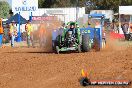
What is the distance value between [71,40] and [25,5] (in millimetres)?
A: 19498

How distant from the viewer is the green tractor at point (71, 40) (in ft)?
64.2

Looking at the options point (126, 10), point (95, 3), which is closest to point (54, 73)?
point (126, 10)

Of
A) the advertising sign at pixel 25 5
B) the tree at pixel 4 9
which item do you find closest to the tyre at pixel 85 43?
the advertising sign at pixel 25 5

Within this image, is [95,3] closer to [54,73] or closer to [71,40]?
[71,40]

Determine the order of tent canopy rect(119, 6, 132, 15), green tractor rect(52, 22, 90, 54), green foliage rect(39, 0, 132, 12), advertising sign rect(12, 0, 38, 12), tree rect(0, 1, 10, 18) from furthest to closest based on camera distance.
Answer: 1. green foliage rect(39, 0, 132, 12)
2. tree rect(0, 1, 10, 18)
3. tent canopy rect(119, 6, 132, 15)
4. advertising sign rect(12, 0, 38, 12)
5. green tractor rect(52, 22, 90, 54)

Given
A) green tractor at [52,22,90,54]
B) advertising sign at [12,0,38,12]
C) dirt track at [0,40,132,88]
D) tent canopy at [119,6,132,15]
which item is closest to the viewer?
dirt track at [0,40,132,88]

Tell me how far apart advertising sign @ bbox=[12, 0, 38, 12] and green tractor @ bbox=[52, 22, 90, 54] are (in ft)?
60.2

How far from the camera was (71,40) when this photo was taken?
64.4 ft

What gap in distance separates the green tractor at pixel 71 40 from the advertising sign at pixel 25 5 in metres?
18.3

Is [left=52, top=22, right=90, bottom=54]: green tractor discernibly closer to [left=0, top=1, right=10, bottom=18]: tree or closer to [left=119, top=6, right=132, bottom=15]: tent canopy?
[left=119, top=6, right=132, bottom=15]: tent canopy

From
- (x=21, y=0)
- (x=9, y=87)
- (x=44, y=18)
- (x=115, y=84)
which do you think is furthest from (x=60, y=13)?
(x=115, y=84)

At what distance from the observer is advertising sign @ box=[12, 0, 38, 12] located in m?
38.1

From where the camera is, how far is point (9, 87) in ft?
33.2

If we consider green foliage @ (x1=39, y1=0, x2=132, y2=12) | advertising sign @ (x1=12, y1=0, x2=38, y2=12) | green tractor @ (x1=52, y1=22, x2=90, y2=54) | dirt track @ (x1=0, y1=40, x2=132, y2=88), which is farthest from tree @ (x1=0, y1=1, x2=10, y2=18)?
dirt track @ (x1=0, y1=40, x2=132, y2=88)
